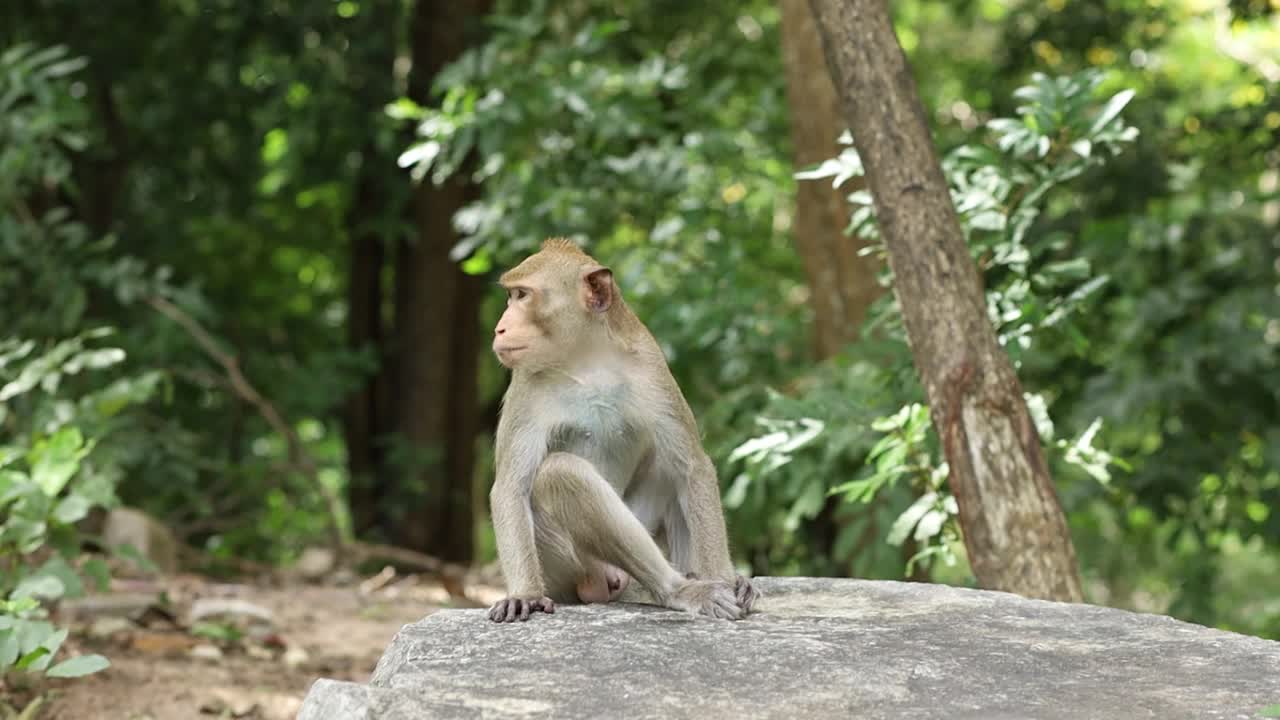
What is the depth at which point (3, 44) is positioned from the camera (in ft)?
34.4

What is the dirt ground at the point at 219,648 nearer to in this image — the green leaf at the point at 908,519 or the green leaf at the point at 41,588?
the green leaf at the point at 41,588

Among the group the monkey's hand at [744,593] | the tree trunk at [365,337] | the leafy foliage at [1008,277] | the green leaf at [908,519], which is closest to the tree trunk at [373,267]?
the tree trunk at [365,337]

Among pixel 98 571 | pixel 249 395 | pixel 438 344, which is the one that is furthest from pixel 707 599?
pixel 438 344

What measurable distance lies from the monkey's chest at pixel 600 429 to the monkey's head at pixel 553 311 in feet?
0.46

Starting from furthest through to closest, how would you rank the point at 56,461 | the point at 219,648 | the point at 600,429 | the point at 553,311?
1. the point at 219,648
2. the point at 56,461
3. the point at 600,429
4. the point at 553,311

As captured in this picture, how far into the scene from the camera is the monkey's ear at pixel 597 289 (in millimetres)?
4633

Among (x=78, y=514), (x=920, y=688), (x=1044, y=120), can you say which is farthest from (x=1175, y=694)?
(x=78, y=514)

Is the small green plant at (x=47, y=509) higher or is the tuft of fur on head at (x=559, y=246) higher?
the tuft of fur on head at (x=559, y=246)

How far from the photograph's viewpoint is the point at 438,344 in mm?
12000

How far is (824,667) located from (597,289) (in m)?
1.54

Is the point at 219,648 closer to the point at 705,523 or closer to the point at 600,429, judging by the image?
the point at 600,429

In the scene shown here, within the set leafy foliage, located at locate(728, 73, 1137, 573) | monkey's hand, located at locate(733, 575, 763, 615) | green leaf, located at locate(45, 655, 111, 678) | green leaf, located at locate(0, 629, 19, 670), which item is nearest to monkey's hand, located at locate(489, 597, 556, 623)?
monkey's hand, located at locate(733, 575, 763, 615)

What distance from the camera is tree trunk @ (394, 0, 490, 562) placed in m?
11.6

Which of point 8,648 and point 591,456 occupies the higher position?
point 591,456
